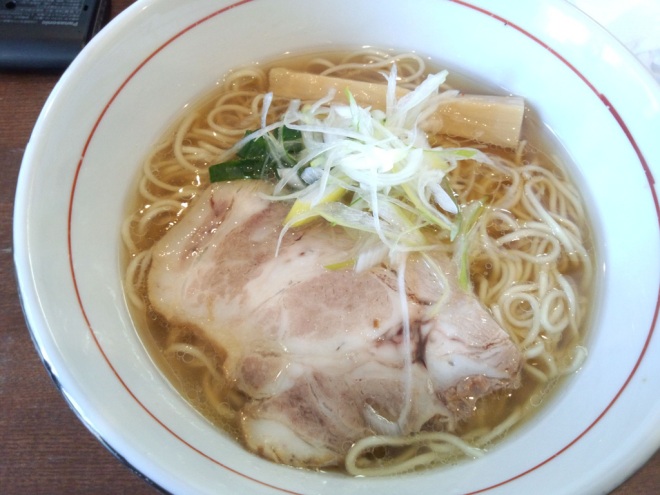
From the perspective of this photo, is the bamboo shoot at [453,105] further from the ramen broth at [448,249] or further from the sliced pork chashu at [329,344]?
the sliced pork chashu at [329,344]

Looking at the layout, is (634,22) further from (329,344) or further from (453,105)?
(329,344)

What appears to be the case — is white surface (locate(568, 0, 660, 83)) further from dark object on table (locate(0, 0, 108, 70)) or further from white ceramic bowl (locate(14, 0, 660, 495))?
dark object on table (locate(0, 0, 108, 70))

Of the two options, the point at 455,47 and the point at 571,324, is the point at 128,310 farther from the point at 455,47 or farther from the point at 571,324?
the point at 455,47

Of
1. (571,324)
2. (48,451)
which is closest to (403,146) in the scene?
(571,324)

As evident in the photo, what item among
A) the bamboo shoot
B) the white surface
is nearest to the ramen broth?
the bamboo shoot

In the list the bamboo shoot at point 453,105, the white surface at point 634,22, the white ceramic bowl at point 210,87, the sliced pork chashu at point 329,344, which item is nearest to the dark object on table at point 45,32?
the white ceramic bowl at point 210,87

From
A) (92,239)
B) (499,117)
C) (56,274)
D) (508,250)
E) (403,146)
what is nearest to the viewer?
(56,274)

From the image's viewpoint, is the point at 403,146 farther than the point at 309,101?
No

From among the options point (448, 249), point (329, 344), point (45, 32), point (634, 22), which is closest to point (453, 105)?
point (448, 249)
